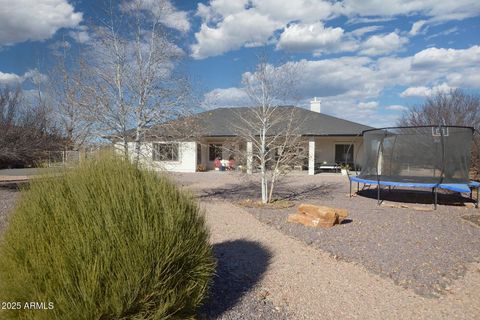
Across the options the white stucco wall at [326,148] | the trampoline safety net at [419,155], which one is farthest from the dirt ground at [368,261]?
the white stucco wall at [326,148]

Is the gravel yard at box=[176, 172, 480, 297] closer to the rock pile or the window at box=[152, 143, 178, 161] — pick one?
the rock pile

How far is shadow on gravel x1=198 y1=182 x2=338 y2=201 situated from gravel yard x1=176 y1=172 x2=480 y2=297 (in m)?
0.49

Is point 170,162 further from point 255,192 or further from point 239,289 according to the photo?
point 239,289

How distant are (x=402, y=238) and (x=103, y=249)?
5.95 meters

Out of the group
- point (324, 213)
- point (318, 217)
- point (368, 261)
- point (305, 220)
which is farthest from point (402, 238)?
point (305, 220)

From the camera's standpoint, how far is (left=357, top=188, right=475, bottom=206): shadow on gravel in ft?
38.3

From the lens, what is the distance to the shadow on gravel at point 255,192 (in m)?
12.0

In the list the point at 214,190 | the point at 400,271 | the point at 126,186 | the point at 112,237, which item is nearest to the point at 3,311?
the point at 112,237

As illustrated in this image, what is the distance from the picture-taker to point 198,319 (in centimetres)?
321

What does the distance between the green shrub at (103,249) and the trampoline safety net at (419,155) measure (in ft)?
33.1

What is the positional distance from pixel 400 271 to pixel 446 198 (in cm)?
935

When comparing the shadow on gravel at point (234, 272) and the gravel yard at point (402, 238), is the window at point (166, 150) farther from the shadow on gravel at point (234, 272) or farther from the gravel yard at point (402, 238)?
the shadow on gravel at point (234, 272)

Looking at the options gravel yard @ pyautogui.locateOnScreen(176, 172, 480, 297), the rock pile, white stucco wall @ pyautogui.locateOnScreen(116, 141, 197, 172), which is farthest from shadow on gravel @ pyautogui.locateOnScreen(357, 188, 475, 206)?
white stucco wall @ pyautogui.locateOnScreen(116, 141, 197, 172)

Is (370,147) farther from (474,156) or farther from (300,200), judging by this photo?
(474,156)
